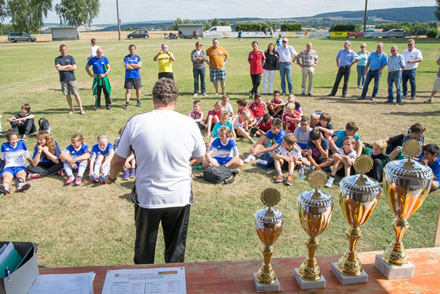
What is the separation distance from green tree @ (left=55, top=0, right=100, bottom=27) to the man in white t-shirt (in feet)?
246

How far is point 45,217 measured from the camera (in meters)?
5.19

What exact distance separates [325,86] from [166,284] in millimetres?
14392

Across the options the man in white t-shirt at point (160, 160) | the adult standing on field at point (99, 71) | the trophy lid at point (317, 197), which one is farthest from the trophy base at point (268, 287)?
the adult standing on field at point (99, 71)

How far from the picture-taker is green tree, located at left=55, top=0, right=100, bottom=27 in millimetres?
68938

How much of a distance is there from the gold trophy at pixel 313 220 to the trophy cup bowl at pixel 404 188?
36 cm

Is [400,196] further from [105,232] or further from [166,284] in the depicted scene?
[105,232]

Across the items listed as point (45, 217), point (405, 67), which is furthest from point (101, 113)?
point (405, 67)

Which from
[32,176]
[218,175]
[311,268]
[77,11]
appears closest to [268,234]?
[311,268]

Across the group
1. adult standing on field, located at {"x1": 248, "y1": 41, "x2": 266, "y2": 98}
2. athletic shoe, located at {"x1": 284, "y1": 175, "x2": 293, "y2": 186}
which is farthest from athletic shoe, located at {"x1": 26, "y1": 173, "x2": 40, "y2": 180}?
adult standing on field, located at {"x1": 248, "y1": 41, "x2": 266, "y2": 98}

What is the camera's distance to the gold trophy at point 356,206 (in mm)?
1846

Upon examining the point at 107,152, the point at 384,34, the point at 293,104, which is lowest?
the point at 107,152

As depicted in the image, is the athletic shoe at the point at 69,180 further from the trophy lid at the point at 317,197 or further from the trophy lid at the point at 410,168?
the trophy lid at the point at 410,168

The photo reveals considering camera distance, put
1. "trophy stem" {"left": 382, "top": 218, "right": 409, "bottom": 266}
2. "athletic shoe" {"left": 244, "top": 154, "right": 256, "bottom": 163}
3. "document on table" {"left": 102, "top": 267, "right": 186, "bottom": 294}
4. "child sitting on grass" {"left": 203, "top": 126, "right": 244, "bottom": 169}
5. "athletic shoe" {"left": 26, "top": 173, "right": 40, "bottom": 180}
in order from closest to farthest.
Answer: "document on table" {"left": 102, "top": 267, "right": 186, "bottom": 294}
"trophy stem" {"left": 382, "top": 218, "right": 409, "bottom": 266}
"athletic shoe" {"left": 26, "top": 173, "right": 40, "bottom": 180}
"child sitting on grass" {"left": 203, "top": 126, "right": 244, "bottom": 169}
"athletic shoe" {"left": 244, "top": 154, "right": 256, "bottom": 163}

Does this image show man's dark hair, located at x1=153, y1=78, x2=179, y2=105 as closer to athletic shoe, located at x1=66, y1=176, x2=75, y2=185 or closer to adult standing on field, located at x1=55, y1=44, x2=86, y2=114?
athletic shoe, located at x1=66, y1=176, x2=75, y2=185
